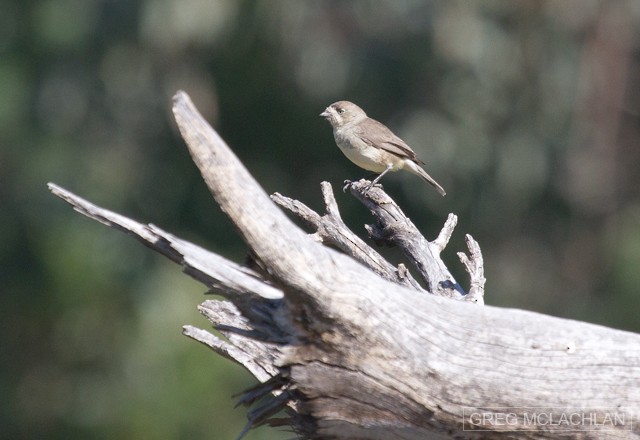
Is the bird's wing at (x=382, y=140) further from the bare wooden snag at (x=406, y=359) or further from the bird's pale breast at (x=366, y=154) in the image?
the bare wooden snag at (x=406, y=359)

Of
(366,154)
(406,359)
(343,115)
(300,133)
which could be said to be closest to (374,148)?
(366,154)

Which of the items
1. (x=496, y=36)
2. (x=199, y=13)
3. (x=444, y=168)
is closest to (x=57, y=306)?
(x=199, y=13)

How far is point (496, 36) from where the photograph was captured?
1892 cm

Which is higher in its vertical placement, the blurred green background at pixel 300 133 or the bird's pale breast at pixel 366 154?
the blurred green background at pixel 300 133

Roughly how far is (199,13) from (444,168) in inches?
180

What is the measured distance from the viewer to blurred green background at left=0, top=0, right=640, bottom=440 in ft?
61.1

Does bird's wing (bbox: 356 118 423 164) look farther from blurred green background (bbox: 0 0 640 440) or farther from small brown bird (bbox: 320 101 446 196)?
blurred green background (bbox: 0 0 640 440)

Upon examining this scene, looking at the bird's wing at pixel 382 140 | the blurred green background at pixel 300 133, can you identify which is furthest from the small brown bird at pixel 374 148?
the blurred green background at pixel 300 133

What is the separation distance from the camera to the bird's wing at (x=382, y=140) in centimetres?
929

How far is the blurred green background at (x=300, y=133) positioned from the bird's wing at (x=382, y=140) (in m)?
8.26

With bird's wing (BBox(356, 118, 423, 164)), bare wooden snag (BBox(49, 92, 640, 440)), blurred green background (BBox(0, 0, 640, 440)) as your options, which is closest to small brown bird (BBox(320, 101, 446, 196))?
bird's wing (BBox(356, 118, 423, 164))

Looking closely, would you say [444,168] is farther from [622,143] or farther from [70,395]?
[70,395]

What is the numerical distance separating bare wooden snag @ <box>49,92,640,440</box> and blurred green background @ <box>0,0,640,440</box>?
40.7ft

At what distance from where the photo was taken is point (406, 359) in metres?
4.91
